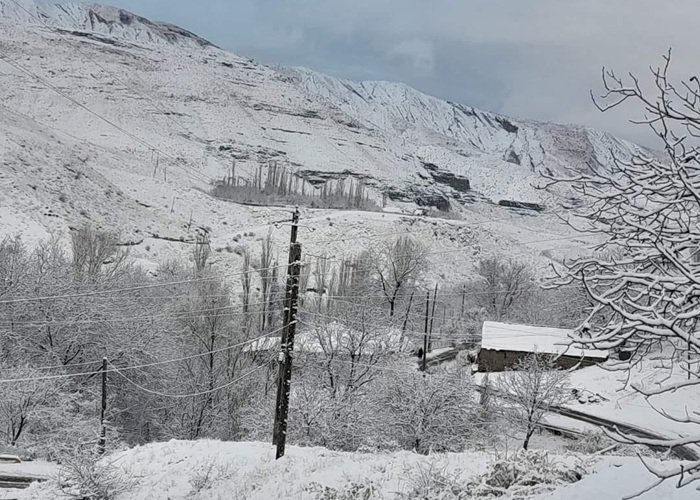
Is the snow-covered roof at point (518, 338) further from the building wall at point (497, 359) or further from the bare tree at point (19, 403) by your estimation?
the bare tree at point (19, 403)

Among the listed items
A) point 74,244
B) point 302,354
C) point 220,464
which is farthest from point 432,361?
point 220,464

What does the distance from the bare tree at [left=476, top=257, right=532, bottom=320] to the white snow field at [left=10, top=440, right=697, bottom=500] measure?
5073 centimetres

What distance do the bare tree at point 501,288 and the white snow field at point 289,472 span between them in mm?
50730

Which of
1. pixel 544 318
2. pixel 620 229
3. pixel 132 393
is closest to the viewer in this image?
pixel 620 229

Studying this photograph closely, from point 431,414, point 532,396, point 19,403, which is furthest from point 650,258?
point 19,403

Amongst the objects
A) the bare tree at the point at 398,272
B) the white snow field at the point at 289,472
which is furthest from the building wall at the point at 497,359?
the white snow field at the point at 289,472

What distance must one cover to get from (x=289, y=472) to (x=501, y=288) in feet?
184

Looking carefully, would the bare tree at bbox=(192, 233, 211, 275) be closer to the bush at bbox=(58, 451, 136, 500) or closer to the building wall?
the building wall

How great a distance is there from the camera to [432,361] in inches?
1998

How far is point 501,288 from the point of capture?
67250mm

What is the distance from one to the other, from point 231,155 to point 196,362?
5621 inches

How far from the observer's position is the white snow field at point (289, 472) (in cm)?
903

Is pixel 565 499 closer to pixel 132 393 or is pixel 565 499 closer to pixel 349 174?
pixel 132 393

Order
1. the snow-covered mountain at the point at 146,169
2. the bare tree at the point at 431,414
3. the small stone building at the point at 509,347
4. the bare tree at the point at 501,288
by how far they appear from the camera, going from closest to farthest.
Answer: the bare tree at the point at 431,414, the small stone building at the point at 509,347, the bare tree at the point at 501,288, the snow-covered mountain at the point at 146,169
